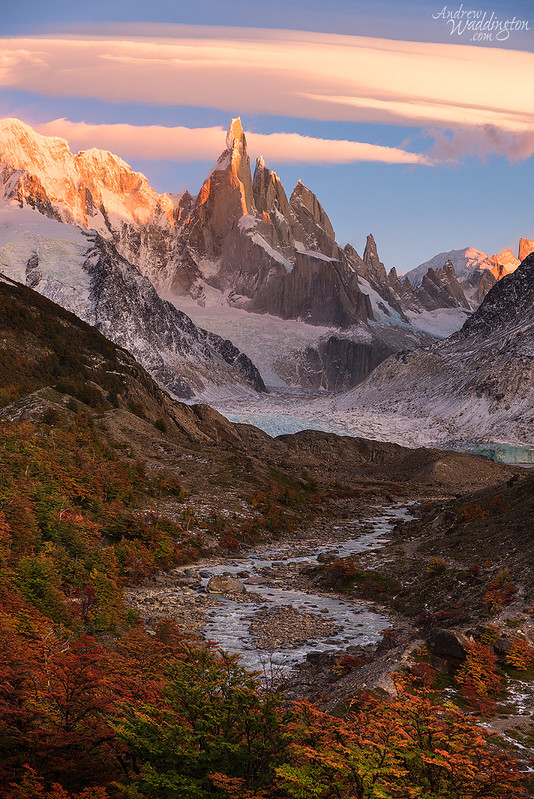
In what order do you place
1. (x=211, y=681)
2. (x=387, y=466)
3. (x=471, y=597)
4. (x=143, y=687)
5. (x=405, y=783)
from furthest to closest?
1. (x=387, y=466)
2. (x=471, y=597)
3. (x=143, y=687)
4. (x=211, y=681)
5. (x=405, y=783)

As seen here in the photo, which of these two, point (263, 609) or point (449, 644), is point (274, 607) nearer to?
point (263, 609)

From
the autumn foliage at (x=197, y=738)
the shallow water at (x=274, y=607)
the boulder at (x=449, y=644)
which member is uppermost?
the autumn foliage at (x=197, y=738)


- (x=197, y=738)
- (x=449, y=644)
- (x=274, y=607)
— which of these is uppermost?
(x=197, y=738)

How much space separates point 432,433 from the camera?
194 metres

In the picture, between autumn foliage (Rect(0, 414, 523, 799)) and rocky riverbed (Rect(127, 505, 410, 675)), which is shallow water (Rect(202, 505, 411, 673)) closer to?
rocky riverbed (Rect(127, 505, 410, 675))

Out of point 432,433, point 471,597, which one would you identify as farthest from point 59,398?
point 432,433

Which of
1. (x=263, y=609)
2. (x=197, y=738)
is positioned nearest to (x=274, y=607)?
(x=263, y=609)

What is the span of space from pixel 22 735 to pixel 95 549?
22.5 metres

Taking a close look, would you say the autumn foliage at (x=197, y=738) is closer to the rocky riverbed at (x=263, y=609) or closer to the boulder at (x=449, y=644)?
the boulder at (x=449, y=644)

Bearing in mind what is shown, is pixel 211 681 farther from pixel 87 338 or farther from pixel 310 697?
pixel 87 338

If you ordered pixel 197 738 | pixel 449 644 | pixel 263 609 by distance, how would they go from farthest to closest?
pixel 263 609, pixel 449 644, pixel 197 738

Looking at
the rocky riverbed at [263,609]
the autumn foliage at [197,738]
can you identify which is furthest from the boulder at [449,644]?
the rocky riverbed at [263,609]

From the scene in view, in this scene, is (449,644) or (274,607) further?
(274,607)

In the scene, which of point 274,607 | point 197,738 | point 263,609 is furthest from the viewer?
point 274,607
